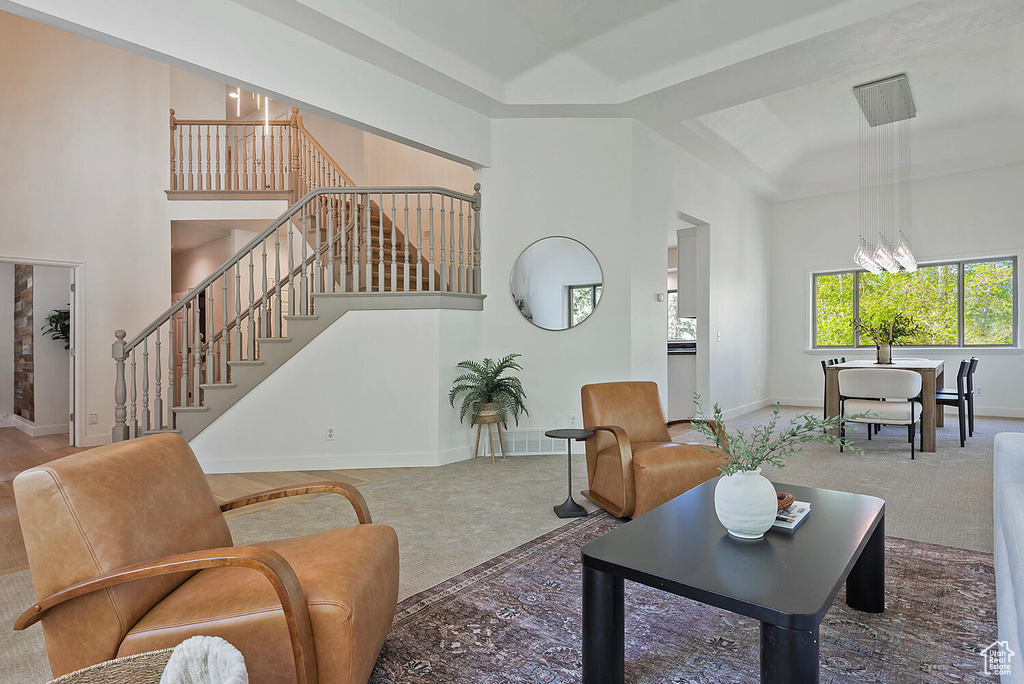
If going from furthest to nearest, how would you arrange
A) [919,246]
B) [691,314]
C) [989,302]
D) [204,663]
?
[919,246] < [989,302] < [691,314] < [204,663]

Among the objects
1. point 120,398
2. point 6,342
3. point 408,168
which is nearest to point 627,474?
point 120,398

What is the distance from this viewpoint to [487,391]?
508 centimetres

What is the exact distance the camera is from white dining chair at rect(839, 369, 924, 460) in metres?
4.96

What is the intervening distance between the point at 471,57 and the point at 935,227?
22.8 feet

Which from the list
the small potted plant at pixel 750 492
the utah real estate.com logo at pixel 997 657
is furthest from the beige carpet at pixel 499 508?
the small potted plant at pixel 750 492

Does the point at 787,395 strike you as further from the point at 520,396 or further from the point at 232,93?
the point at 232,93

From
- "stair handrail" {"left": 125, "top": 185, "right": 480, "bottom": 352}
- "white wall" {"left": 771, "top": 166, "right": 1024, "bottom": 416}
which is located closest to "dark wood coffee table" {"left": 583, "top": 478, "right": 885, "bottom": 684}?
"stair handrail" {"left": 125, "top": 185, "right": 480, "bottom": 352}

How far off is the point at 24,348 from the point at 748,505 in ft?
29.7

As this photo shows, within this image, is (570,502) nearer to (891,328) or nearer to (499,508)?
(499,508)

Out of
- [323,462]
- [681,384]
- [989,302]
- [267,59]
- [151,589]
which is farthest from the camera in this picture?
[681,384]

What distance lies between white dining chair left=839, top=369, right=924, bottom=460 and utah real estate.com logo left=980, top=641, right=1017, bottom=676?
3.28 metres

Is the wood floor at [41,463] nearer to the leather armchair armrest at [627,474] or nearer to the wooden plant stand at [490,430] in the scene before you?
the wooden plant stand at [490,430]

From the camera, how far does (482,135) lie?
5426 millimetres

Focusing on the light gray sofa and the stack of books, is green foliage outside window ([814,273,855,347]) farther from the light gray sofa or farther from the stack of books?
the stack of books
